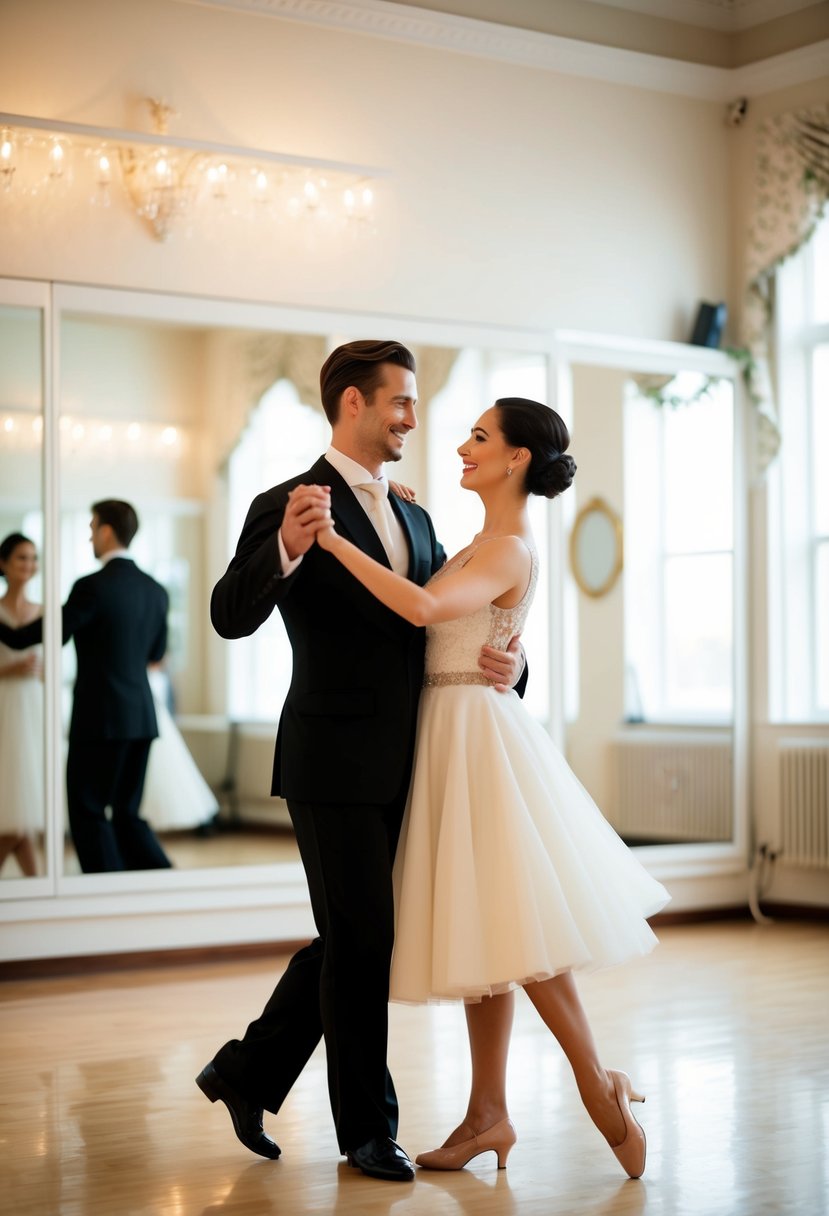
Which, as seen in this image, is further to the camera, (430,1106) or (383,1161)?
→ (430,1106)

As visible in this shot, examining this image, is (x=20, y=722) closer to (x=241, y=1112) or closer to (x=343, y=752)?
(x=241, y=1112)

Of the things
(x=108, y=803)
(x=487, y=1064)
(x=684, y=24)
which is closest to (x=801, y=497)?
(x=684, y=24)

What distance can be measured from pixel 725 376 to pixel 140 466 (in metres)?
2.77

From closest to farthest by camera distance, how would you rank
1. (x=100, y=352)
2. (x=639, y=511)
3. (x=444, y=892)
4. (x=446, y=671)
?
(x=444, y=892), (x=446, y=671), (x=100, y=352), (x=639, y=511)

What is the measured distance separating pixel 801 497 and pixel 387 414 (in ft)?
13.5

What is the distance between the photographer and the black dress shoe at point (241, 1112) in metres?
3.20

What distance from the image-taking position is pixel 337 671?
3.07 m

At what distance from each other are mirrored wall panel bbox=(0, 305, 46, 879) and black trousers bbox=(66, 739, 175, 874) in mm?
125

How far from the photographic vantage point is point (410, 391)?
3.16 metres

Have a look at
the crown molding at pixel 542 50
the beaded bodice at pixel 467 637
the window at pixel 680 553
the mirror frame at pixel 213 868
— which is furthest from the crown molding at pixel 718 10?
the beaded bodice at pixel 467 637

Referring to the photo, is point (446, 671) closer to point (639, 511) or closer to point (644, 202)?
point (639, 511)

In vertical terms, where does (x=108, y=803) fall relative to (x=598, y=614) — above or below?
below

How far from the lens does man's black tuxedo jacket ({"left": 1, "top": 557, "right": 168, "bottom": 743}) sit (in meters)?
5.30

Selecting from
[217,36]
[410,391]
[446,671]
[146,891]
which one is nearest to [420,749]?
[446,671]
